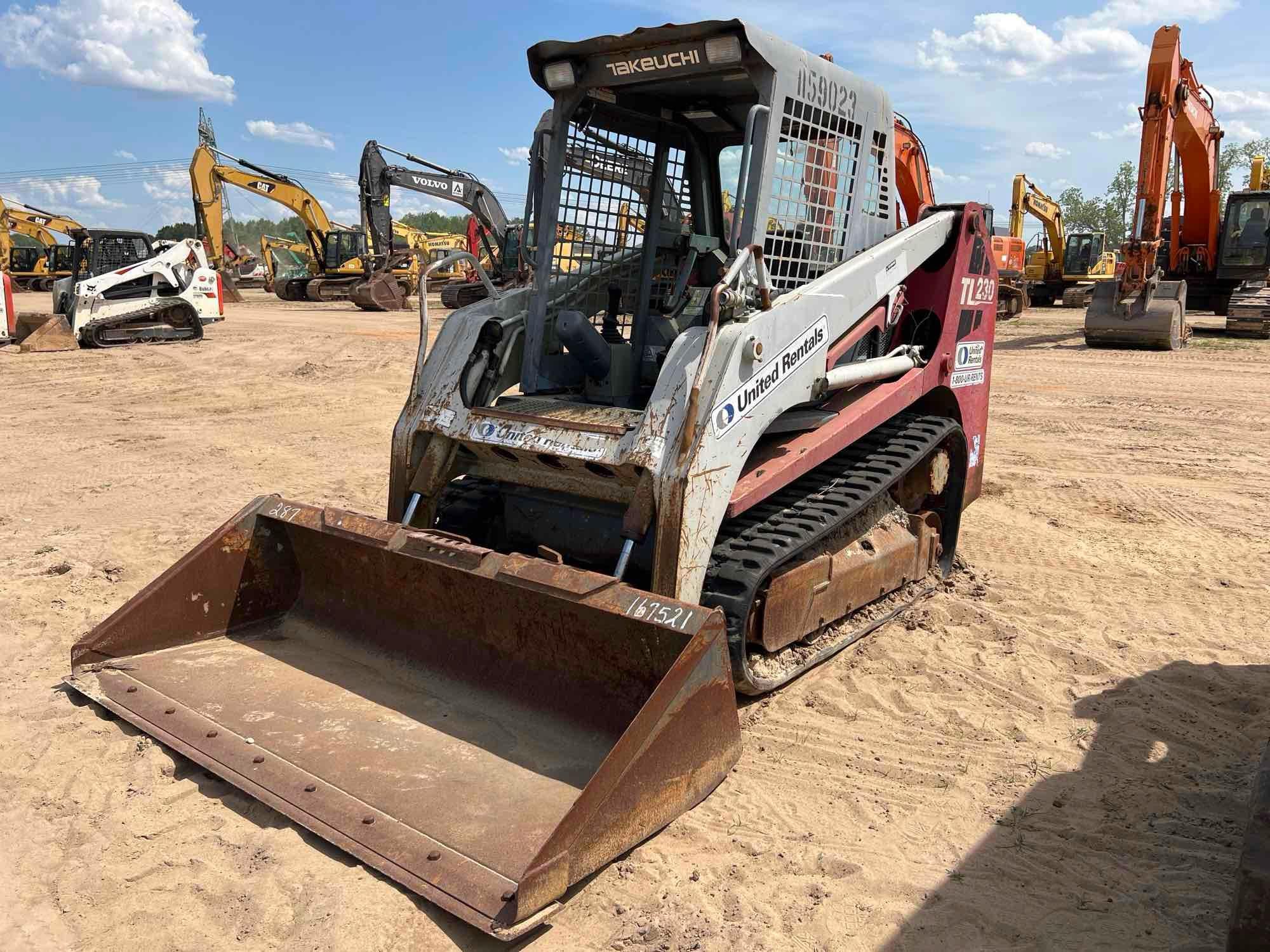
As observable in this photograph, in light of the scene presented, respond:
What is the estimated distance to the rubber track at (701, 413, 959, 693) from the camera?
3.47 metres

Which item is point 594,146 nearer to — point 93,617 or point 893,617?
point 893,617

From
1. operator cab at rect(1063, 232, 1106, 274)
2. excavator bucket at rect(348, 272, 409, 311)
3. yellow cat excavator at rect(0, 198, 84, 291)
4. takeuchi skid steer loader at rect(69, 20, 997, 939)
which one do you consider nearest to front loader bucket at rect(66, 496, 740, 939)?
takeuchi skid steer loader at rect(69, 20, 997, 939)

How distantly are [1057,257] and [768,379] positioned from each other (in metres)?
23.3

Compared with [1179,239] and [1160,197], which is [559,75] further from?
[1179,239]

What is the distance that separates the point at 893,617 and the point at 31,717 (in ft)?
11.5

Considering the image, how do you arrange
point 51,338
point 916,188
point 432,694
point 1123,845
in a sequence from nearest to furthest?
point 1123,845, point 432,694, point 916,188, point 51,338

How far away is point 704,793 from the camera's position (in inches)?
122

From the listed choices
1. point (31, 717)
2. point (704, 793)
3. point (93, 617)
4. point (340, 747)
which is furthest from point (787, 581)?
point (93, 617)

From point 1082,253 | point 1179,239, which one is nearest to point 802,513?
point 1179,239

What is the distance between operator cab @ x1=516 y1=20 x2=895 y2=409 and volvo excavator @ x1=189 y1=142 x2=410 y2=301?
2166cm

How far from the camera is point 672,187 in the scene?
4.95 m

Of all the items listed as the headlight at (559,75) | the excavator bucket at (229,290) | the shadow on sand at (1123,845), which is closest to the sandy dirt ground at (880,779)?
the shadow on sand at (1123,845)

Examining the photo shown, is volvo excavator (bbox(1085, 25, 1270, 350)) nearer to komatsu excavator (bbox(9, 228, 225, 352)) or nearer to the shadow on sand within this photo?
the shadow on sand

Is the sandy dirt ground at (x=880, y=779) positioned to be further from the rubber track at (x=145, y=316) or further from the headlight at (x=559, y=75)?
the rubber track at (x=145, y=316)
